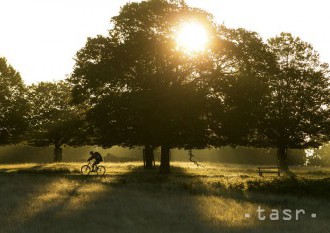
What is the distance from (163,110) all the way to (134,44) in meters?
6.52

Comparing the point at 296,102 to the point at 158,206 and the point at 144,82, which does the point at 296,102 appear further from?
the point at 158,206

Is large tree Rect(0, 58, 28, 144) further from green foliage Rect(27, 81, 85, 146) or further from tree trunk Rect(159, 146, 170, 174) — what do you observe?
tree trunk Rect(159, 146, 170, 174)

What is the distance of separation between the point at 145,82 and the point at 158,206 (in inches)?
863

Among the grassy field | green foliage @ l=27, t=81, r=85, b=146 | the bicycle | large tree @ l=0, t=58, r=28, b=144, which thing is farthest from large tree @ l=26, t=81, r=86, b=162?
the grassy field

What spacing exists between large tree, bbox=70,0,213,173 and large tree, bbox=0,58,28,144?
2228 cm

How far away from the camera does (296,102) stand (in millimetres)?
53031

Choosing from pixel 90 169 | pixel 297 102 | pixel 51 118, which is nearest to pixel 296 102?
pixel 297 102

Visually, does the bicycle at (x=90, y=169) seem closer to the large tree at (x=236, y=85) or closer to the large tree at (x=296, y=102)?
the large tree at (x=236, y=85)

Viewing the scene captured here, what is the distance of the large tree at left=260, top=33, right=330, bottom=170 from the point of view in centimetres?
5281

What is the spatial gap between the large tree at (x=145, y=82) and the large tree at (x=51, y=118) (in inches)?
828

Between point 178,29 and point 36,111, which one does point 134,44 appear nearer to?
point 178,29

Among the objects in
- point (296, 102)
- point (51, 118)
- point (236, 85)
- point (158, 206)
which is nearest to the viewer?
point (158, 206)

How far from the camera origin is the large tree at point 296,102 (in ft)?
173

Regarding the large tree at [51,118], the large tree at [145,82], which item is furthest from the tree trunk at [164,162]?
the large tree at [51,118]
